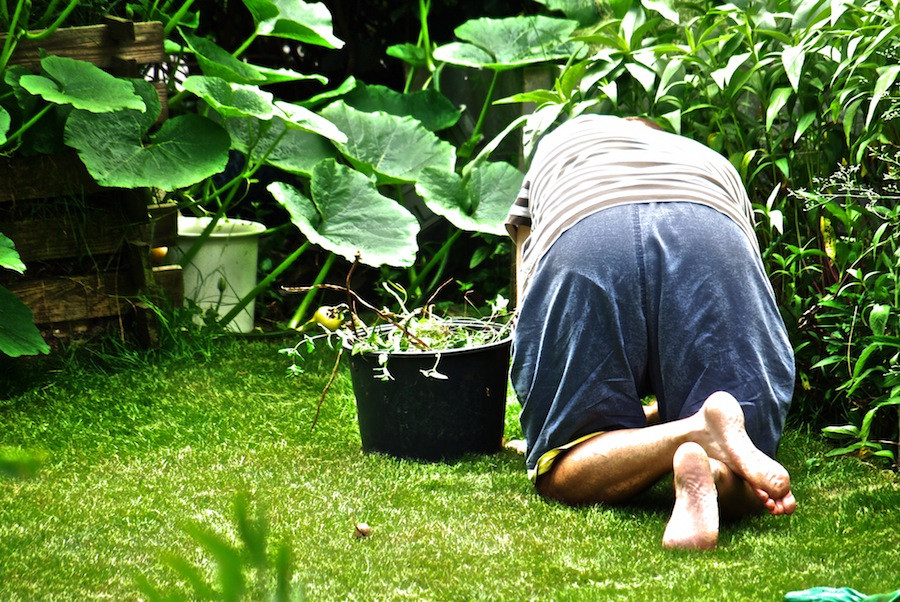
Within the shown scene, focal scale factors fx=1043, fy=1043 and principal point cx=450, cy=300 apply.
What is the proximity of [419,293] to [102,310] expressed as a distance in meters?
1.18

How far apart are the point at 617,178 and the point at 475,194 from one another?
1680 mm

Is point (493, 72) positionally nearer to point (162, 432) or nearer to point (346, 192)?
point (346, 192)

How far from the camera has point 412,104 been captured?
4.21 m

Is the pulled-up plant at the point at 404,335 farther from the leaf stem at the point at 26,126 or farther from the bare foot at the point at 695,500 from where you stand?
the leaf stem at the point at 26,126

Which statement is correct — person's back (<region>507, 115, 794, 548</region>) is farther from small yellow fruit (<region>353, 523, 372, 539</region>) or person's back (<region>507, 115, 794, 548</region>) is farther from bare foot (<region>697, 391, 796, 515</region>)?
small yellow fruit (<region>353, 523, 372, 539</region>)

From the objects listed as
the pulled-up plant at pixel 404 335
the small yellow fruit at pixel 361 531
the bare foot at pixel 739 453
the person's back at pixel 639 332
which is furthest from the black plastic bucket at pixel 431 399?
the bare foot at pixel 739 453

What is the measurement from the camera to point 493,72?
434 cm

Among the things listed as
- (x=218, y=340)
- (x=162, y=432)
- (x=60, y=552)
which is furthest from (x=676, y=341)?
(x=218, y=340)

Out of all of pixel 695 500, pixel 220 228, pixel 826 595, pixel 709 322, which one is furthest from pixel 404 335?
pixel 220 228

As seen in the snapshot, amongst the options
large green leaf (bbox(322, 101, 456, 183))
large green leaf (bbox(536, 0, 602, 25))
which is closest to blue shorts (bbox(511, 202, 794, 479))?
large green leaf (bbox(322, 101, 456, 183))

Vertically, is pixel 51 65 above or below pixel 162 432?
above

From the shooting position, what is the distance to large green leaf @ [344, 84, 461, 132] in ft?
13.8

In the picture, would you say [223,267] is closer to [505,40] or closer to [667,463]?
[505,40]

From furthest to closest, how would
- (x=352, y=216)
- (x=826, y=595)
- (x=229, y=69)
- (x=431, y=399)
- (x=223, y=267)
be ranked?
(x=223, y=267) → (x=352, y=216) → (x=229, y=69) → (x=431, y=399) → (x=826, y=595)
